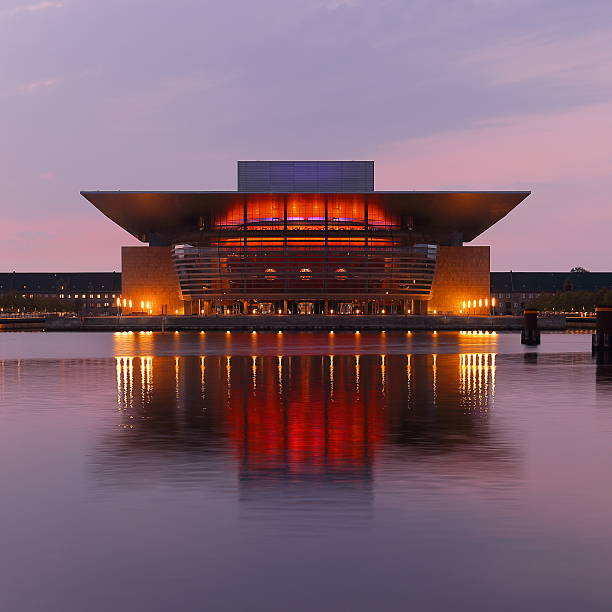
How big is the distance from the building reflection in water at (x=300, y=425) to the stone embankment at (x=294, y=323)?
81171mm

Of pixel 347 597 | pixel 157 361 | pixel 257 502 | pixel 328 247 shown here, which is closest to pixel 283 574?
pixel 347 597

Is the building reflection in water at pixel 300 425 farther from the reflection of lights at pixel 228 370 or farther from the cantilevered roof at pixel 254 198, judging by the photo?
the cantilevered roof at pixel 254 198

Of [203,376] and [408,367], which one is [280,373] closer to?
[203,376]

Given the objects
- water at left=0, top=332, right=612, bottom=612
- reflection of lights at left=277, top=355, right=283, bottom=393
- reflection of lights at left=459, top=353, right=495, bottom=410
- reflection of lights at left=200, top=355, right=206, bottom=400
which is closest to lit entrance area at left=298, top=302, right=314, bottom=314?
reflection of lights at left=459, top=353, right=495, bottom=410

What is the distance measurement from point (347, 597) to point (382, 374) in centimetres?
3042

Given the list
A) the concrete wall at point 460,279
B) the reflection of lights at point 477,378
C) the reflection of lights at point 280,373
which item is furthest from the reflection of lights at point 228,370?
the concrete wall at point 460,279

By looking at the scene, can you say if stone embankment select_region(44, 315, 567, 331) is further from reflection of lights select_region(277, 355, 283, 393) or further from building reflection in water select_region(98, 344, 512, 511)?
building reflection in water select_region(98, 344, 512, 511)

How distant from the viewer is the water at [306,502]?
9328mm

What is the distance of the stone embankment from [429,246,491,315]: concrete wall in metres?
27.2

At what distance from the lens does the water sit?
9328mm

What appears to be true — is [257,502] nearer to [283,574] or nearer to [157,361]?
[283,574]

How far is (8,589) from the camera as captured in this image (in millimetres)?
9352

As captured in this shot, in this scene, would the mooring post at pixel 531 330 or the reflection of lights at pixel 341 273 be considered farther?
the reflection of lights at pixel 341 273

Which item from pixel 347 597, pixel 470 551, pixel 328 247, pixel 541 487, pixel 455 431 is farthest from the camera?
pixel 328 247
